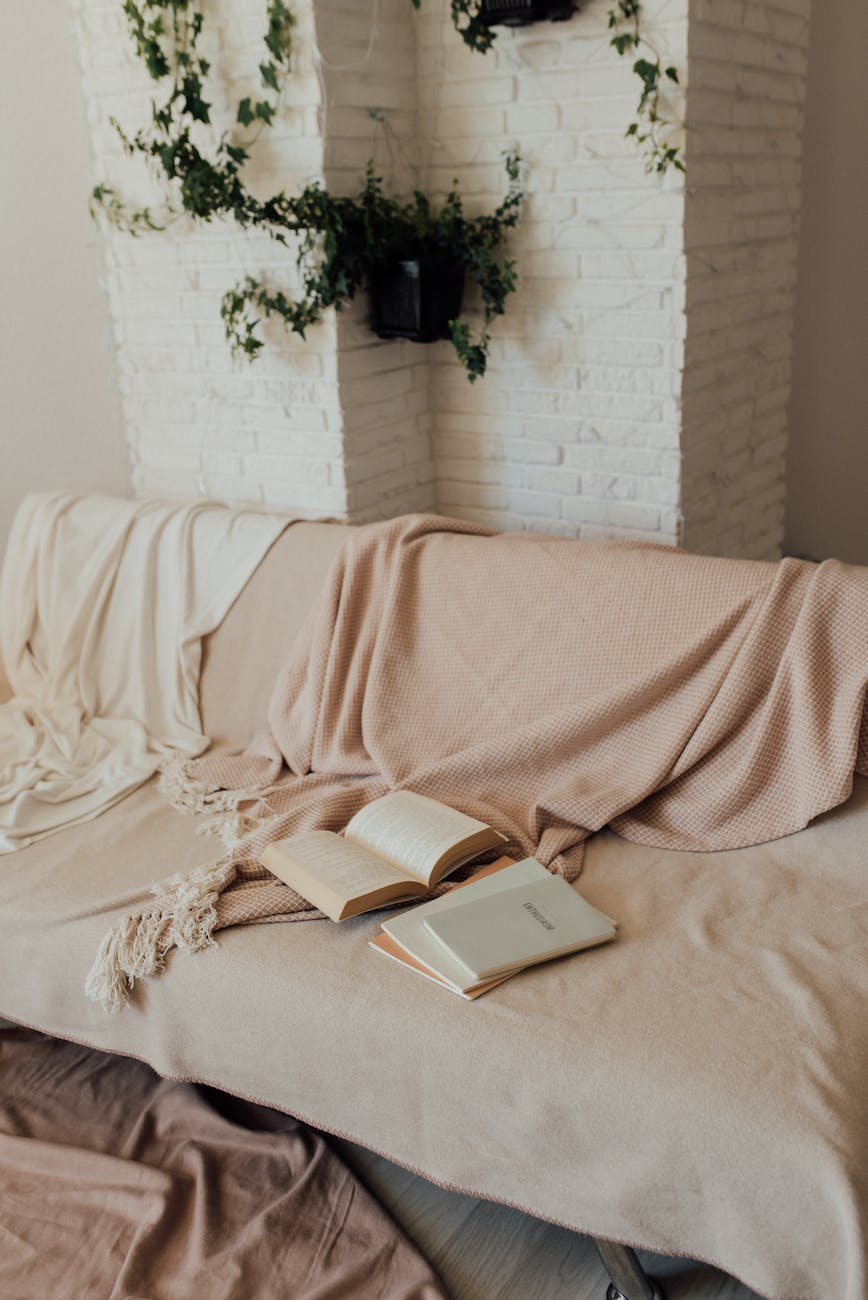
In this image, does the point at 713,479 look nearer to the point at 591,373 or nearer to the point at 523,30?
the point at 591,373

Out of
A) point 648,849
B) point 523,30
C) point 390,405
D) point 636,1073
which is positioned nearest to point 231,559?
point 390,405

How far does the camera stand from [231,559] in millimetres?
2537

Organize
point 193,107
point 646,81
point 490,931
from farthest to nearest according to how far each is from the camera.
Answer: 1. point 193,107
2. point 646,81
3. point 490,931

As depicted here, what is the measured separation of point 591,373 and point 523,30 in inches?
28.2

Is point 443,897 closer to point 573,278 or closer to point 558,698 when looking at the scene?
point 558,698

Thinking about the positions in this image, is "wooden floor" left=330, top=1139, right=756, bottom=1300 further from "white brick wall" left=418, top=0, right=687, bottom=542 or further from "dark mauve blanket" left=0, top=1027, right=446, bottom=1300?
"white brick wall" left=418, top=0, right=687, bottom=542

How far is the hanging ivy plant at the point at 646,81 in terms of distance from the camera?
2.41m

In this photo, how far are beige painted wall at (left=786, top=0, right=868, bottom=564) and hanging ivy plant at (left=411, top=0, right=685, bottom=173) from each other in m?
1.01

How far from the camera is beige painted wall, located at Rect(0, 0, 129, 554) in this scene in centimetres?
272

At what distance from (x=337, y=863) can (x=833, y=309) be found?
2401 mm

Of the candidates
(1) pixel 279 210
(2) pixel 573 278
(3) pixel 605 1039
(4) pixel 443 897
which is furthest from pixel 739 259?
(3) pixel 605 1039

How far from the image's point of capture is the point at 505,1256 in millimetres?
1683

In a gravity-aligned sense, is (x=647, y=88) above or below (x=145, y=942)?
above

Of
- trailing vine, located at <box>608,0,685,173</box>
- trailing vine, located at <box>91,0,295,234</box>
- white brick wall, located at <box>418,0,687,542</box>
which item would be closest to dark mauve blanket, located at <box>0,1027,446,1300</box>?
white brick wall, located at <box>418,0,687,542</box>
